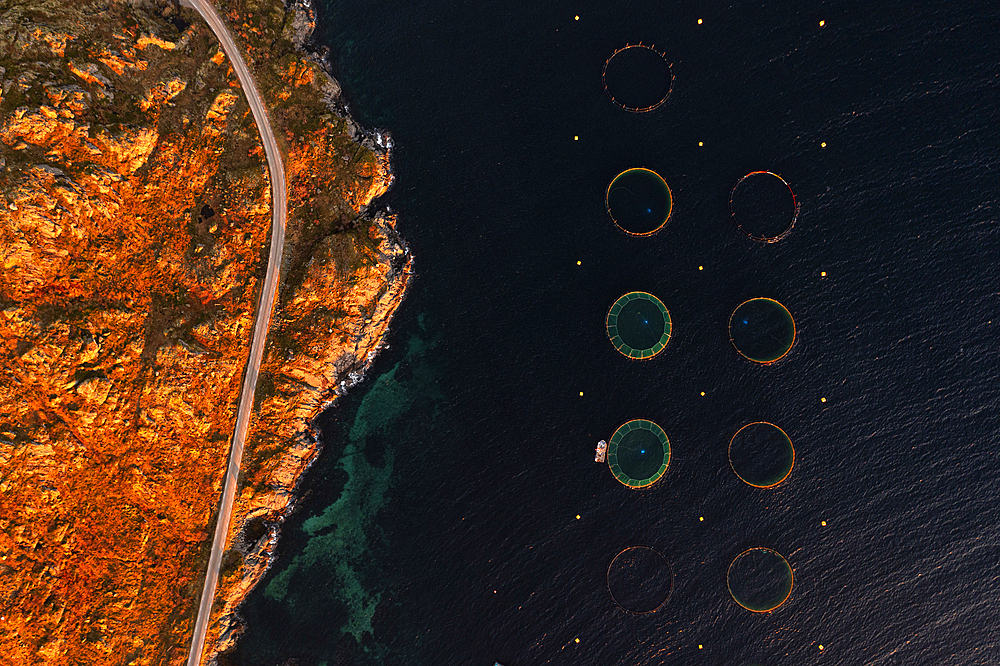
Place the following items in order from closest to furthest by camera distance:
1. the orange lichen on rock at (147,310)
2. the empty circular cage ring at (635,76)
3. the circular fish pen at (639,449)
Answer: the orange lichen on rock at (147,310) < the circular fish pen at (639,449) < the empty circular cage ring at (635,76)

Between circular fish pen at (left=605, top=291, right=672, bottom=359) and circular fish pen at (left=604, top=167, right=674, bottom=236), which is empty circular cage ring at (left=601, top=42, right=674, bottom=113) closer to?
circular fish pen at (left=604, top=167, right=674, bottom=236)

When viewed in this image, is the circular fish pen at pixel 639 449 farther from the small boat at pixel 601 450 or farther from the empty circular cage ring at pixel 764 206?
the empty circular cage ring at pixel 764 206

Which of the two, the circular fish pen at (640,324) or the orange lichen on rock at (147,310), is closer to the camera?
the orange lichen on rock at (147,310)

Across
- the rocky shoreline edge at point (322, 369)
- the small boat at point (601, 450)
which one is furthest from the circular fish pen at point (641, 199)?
the rocky shoreline edge at point (322, 369)

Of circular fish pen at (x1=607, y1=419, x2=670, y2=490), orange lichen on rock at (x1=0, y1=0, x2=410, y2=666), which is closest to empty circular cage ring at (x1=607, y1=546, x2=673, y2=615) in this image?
circular fish pen at (x1=607, y1=419, x2=670, y2=490)

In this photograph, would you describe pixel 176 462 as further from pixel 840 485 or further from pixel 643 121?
pixel 840 485

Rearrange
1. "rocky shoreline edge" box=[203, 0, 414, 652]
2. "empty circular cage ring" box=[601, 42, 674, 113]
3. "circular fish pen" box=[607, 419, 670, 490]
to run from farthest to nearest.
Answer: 1. "rocky shoreline edge" box=[203, 0, 414, 652]
2. "empty circular cage ring" box=[601, 42, 674, 113]
3. "circular fish pen" box=[607, 419, 670, 490]
